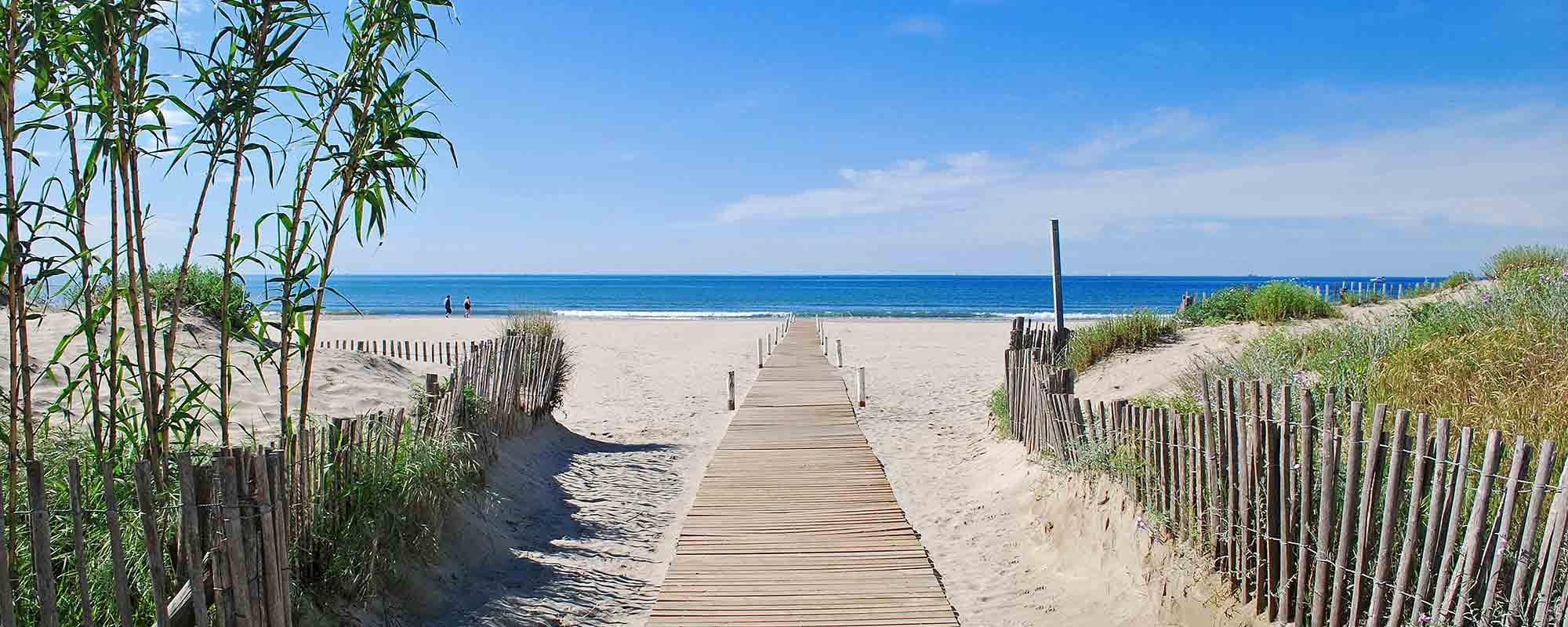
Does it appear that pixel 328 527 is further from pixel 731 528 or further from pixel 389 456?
pixel 731 528

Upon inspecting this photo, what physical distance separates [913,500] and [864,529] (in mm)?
1539

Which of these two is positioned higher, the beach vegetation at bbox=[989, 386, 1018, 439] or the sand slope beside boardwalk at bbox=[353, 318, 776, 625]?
the beach vegetation at bbox=[989, 386, 1018, 439]

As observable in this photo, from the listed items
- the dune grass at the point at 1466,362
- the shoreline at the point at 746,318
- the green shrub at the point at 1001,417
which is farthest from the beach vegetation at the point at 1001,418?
the shoreline at the point at 746,318

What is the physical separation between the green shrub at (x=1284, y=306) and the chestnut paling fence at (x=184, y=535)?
41.2 ft

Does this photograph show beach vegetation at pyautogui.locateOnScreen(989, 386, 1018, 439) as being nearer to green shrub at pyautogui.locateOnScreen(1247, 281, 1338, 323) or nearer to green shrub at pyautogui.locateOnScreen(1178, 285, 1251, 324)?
green shrub at pyautogui.locateOnScreen(1178, 285, 1251, 324)

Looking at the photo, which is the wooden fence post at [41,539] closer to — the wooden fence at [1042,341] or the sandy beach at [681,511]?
the sandy beach at [681,511]

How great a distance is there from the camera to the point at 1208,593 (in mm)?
4484

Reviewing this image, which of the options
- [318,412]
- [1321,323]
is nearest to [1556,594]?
[318,412]

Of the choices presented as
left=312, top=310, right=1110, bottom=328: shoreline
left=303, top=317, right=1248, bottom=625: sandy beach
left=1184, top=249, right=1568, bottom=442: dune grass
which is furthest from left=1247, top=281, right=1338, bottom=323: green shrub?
left=312, top=310, right=1110, bottom=328: shoreline

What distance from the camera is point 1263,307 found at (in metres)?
13.2

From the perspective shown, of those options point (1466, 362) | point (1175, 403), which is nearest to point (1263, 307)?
point (1175, 403)

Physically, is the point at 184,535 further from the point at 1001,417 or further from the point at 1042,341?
the point at 1042,341

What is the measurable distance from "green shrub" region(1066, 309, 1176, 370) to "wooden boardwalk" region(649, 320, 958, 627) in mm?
4029

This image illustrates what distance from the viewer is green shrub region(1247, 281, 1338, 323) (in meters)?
13.0
